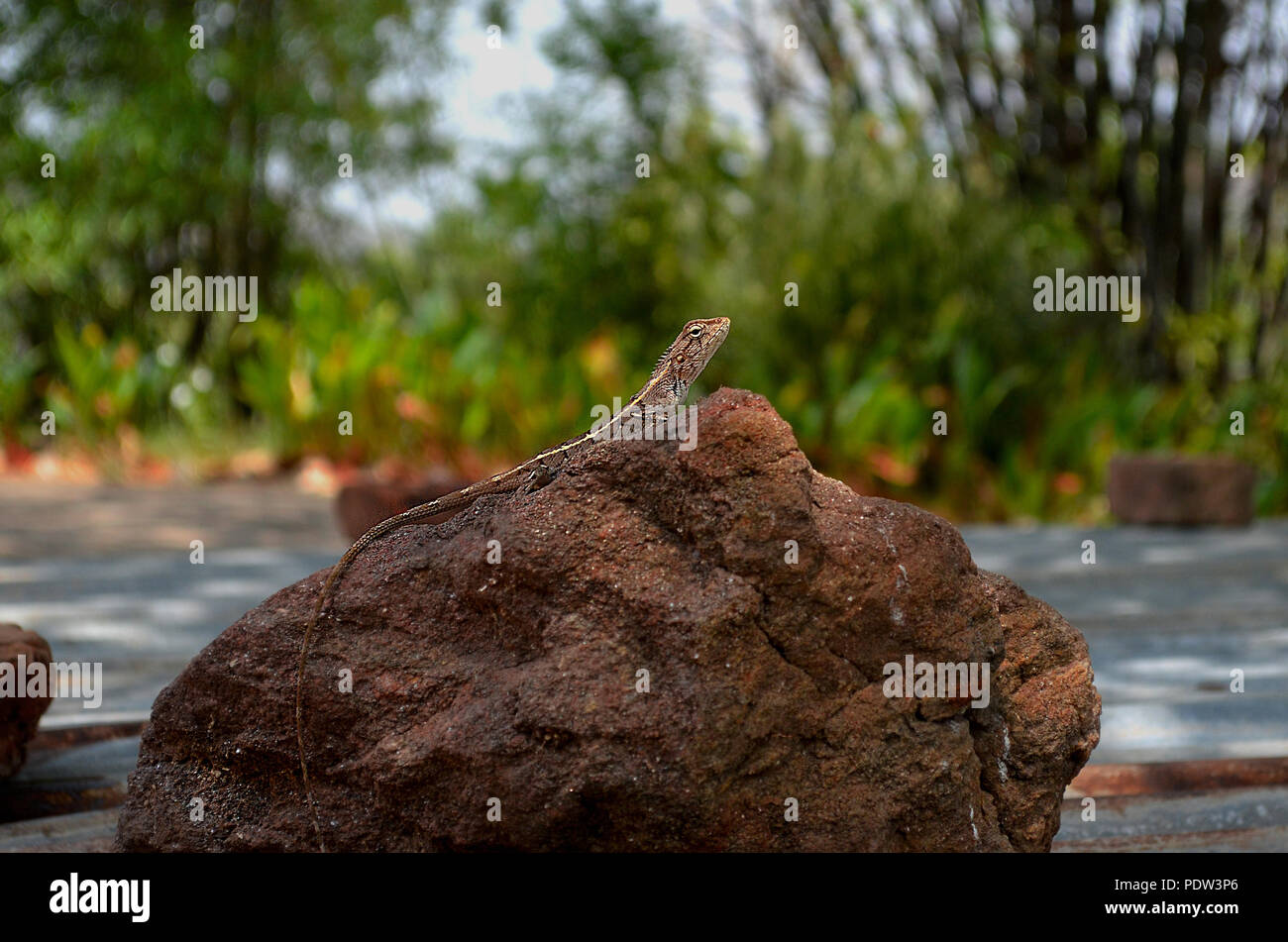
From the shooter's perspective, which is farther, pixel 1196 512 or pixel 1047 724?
pixel 1196 512

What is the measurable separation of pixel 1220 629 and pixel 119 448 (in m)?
7.55

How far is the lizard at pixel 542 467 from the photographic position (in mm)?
2117

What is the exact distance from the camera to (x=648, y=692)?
191 cm

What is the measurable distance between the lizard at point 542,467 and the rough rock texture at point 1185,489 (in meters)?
4.92

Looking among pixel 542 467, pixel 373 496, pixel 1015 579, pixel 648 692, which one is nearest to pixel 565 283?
pixel 373 496

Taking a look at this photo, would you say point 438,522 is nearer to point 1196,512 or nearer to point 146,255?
point 1196,512

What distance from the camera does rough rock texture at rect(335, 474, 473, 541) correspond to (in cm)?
526

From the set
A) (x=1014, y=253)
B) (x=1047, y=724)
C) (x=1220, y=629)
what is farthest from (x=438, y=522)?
(x=1014, y=253)

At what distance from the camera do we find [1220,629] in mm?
4492

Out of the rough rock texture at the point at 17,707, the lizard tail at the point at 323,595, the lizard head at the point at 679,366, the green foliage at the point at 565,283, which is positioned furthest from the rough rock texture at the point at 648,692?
the green foliage at the point at 565,283

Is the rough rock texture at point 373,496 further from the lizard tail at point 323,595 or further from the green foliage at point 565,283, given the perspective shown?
the lizard tail at point 323,595

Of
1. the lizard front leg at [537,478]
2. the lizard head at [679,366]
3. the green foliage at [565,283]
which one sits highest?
the green foliage at [565,283]

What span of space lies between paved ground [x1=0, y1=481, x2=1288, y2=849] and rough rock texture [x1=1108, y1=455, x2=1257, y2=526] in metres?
0.10

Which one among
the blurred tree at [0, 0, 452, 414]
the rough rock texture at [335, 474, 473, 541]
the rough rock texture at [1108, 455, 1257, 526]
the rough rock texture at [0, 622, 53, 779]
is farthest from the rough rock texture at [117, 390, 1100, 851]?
the blurred tree at [0, 0, 452, 414]
